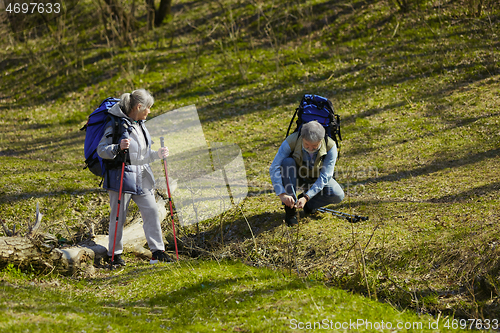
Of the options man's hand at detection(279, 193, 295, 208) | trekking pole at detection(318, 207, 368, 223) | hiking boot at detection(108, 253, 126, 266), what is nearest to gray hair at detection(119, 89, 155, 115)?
hiking boot at detection(108, 253, 126, 266)

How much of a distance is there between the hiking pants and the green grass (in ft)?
5.69

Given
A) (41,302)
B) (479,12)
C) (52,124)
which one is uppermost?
(479,12)

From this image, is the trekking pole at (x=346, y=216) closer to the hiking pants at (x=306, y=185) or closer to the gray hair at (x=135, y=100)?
the hiking pants at (x=306, y=185)

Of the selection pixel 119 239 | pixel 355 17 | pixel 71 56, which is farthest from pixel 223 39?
pixel 119 239

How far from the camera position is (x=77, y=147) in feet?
48.0

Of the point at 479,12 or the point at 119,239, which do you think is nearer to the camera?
the point at 119,239

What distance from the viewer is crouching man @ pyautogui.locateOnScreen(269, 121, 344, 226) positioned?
6.80 meters

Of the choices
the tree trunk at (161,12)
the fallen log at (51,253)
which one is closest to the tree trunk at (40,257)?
the fallen log at (51,253)

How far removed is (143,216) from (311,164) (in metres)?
3.08

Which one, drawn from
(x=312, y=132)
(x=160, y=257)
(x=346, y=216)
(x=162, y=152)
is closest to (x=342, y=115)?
(x=346, y=216)

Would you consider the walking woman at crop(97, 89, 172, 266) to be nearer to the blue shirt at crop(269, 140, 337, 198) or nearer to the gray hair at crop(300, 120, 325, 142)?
the blue shirt at crop(269, 140, 337, 198)

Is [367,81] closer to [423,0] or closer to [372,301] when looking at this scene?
[423,0]

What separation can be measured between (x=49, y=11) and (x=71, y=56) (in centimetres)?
608

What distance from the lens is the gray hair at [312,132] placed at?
21.5ft
